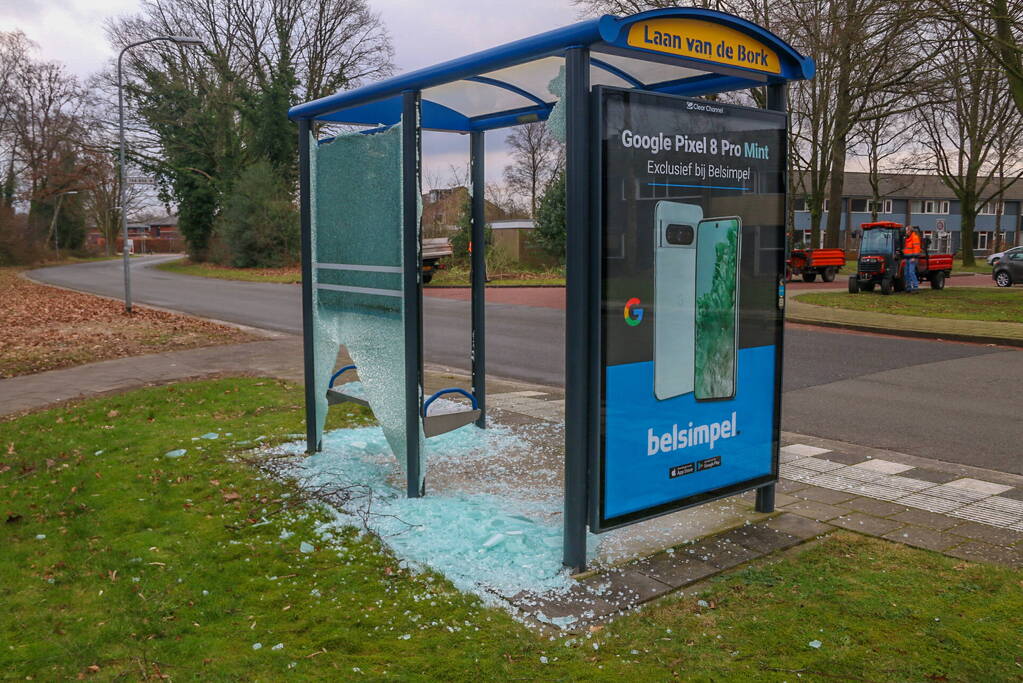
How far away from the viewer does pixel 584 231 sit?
11.9 feet

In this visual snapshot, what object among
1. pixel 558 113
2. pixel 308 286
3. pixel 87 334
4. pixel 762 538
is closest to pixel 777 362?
pixel 762 538

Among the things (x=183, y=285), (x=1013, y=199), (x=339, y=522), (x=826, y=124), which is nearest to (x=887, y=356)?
(x=339, y=522)

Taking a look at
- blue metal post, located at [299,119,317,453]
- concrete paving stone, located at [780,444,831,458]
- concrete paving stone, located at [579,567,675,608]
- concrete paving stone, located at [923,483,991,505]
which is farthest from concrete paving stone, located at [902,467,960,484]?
blue metal post, located at [299,119,317,453]

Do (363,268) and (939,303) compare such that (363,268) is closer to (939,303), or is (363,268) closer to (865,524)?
(865,524)

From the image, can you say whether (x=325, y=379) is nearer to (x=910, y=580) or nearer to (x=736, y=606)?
(x=736, y=606)

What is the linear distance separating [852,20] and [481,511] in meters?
17.1

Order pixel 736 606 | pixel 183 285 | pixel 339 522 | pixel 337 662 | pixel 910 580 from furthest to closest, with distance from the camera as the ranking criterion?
pixel 183 285 < pixel 339 522 < pixel 910 580 < pixel 736 606 < pixel 337 662

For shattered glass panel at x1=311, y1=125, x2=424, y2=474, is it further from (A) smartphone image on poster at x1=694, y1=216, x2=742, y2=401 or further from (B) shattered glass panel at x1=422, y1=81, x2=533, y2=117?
(A) smartphone image on poster at x1=694, y1=216, x2=742, y2=401

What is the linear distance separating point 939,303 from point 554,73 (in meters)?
18.4

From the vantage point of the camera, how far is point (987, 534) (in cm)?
442

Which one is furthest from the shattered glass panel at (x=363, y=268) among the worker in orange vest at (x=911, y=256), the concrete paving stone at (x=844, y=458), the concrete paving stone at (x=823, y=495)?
the worker in orange vest at (x=911, y=256)

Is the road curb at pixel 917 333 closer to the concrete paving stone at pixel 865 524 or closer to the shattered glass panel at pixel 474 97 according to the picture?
the concrete paving stone at pixel 865 524

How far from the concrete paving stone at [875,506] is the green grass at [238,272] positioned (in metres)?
28.0

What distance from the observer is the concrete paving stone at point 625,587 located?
3.62 m
